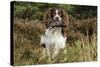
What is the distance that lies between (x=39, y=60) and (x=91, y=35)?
0.58 m

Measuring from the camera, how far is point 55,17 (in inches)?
77.2

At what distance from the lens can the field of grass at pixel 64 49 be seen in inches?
72.1

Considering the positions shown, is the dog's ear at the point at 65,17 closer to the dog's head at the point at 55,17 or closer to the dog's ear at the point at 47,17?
the dog's head at the point at 55,17

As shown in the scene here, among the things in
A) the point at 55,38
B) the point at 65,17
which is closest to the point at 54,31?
the point at 55,38

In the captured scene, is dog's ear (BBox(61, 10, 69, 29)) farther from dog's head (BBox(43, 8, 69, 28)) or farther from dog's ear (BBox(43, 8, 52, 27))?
dog's ear (BBox(43, 8, 52, 27))

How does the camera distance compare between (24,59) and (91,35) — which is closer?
(24,59)

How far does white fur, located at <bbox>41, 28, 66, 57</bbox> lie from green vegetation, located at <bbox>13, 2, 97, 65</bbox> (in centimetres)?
5

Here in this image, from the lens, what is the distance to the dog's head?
6.34 ft

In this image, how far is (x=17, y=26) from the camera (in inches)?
71.7

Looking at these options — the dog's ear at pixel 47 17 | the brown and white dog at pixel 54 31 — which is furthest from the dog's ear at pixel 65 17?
the dog's ear at pixel 47 17
